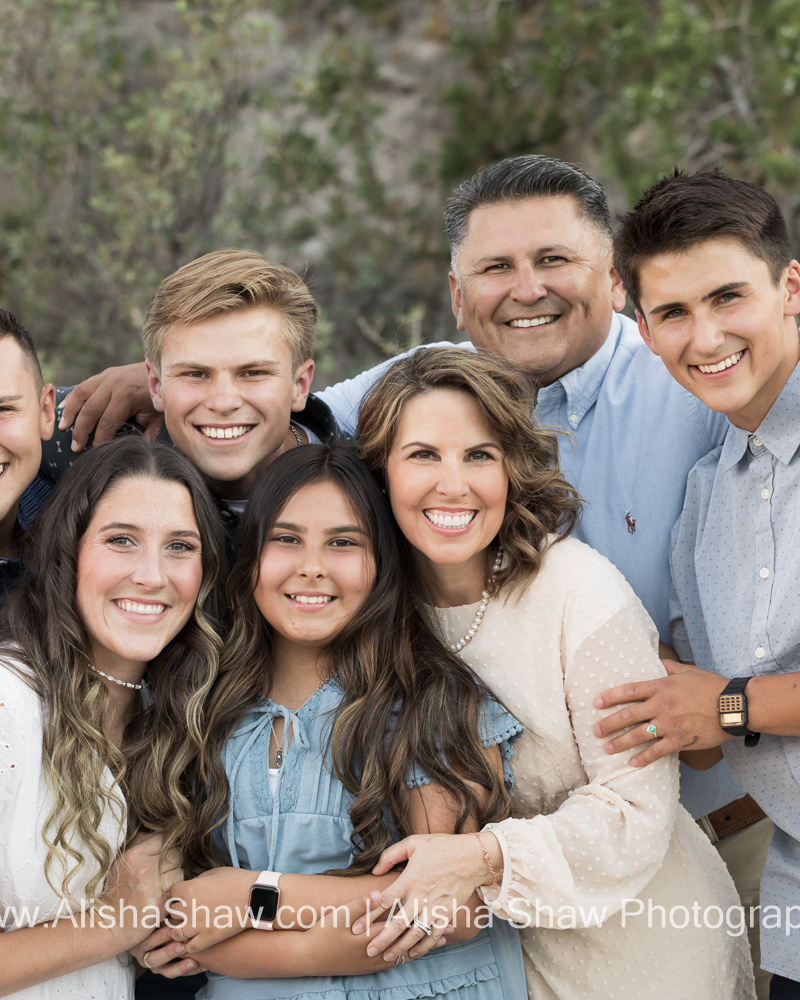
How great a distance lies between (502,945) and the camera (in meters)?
2.47

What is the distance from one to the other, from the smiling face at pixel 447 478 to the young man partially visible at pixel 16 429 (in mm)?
991

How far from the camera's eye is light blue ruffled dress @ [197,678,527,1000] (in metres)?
2.34

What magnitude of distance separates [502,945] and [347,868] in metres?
0.44

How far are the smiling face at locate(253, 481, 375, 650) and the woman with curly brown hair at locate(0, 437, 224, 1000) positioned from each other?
0.20m

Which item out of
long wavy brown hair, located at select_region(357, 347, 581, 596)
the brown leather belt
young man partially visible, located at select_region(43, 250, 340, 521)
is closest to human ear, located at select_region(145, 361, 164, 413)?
young man partially visible, located at select_region(43, 250, 340, 521)

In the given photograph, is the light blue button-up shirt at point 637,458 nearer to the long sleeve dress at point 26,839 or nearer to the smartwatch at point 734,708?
the smartwatch at point 734,708

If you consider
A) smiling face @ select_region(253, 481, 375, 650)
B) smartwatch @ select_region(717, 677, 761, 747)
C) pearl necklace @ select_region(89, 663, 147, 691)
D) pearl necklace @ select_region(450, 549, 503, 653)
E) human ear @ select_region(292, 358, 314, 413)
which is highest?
human ear @ select_region(292, 358, 314, 413)

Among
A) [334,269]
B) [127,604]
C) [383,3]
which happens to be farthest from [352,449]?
[383,3]

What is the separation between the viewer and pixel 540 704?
252 centimetres

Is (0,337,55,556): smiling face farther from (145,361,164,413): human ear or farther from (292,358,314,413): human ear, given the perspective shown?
(292,358,314,413): human ear

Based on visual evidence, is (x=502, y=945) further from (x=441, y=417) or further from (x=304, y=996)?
(x=441, y=417)

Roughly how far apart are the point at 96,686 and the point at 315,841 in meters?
0.65

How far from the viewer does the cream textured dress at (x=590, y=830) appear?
2.32 m

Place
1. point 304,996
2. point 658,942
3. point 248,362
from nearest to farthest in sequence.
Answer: point 304,996 → point 658,942 → point 248,362
